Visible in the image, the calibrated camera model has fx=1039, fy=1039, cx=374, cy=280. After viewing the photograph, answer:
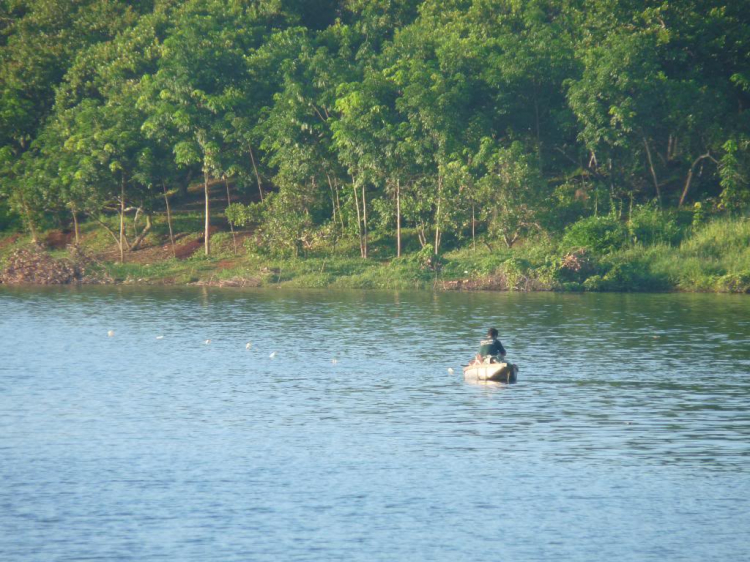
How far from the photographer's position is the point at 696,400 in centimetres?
2467

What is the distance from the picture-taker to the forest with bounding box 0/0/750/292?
5647cm

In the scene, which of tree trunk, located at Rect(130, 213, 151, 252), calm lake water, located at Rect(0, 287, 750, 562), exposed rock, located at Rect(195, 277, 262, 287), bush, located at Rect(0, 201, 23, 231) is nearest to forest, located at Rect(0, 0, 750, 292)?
tree trunk, located at Rect(130, 213, 151, 252)

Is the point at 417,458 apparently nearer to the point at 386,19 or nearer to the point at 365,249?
the point at 365,249

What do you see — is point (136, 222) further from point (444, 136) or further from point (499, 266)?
point (499, 266)

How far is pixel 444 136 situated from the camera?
57.2 m

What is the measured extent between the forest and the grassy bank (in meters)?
0.16

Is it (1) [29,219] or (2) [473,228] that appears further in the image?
(1) [29,219]

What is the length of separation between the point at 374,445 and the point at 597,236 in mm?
36608

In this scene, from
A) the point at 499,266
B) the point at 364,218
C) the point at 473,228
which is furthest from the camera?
the point at 364,218

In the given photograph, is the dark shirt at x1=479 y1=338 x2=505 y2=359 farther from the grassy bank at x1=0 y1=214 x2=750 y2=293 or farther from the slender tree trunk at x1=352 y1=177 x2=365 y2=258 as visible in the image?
the slender tree trunk at x1=352 y1=177 x2=365 y2=258

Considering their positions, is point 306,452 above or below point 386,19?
below

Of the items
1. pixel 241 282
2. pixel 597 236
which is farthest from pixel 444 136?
pixel 241 282

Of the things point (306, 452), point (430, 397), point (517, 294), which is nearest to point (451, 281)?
point (517, 294)

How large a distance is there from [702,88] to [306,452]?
4620 centimetres
